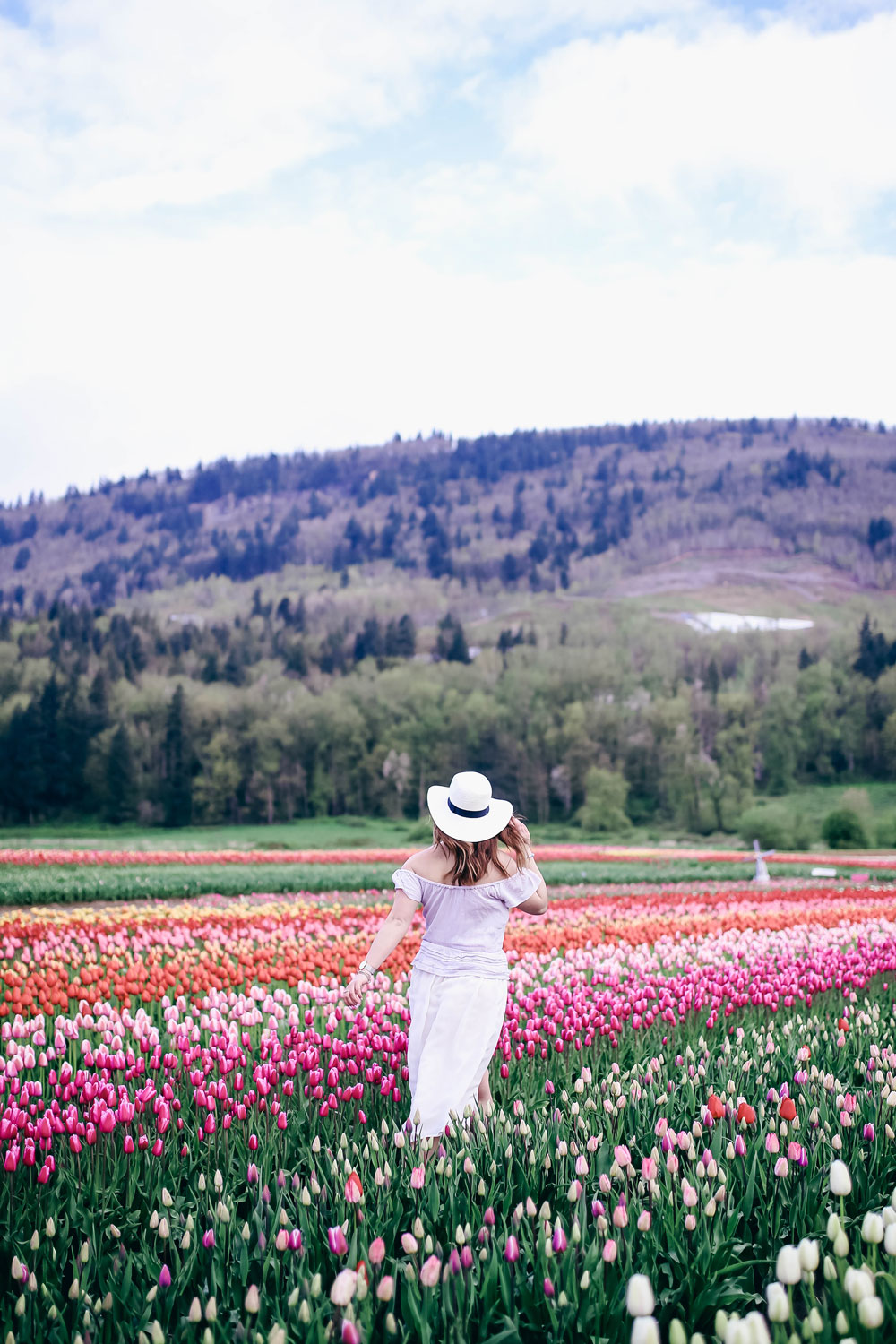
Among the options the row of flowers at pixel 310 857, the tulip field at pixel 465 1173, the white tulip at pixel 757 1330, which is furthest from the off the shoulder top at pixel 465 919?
the row of flowers at pixel 310 857

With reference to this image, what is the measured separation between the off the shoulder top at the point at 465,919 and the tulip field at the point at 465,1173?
70 cm

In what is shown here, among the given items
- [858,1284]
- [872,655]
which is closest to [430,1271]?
[858,1284]

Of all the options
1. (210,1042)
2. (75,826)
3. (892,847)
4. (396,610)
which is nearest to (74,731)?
(75,826)

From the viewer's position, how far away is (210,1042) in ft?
19.1

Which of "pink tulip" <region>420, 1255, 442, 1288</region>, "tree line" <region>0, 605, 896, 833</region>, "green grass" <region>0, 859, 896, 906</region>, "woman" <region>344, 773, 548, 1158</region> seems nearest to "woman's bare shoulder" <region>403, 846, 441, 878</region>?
"woman" <region>344, 773, 548, 1158</region>

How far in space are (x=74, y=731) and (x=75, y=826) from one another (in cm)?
840

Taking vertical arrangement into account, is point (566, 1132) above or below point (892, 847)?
above

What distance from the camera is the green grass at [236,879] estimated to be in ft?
62.7

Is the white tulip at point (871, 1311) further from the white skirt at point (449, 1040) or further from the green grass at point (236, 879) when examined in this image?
the green grass at point (236, 879)

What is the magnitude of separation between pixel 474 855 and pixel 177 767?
81.2 meters

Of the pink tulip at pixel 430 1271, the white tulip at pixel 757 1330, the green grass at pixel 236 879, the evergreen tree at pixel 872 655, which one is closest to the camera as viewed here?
the white tulip at pixel 757 1330

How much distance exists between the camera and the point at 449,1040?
480 centimetres

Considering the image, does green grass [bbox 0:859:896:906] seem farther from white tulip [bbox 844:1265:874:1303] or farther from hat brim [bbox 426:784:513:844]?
white tulip [bbox 844:1265:874:1303]

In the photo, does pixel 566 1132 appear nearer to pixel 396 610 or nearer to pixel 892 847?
pixel 892 847
